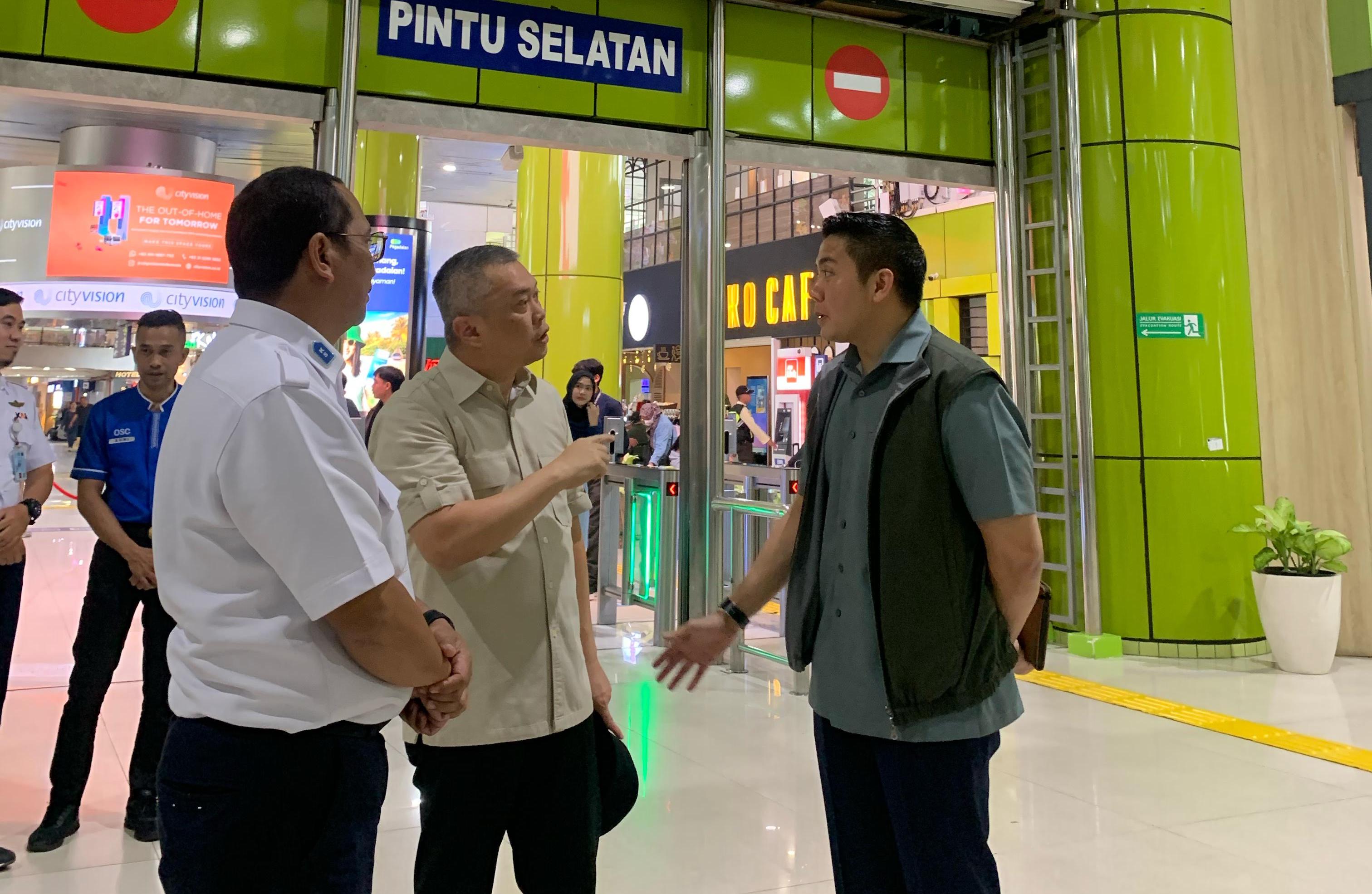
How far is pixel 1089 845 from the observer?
3.00 meters

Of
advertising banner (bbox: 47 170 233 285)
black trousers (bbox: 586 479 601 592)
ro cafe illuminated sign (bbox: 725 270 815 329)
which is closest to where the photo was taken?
black trousers (bbox: 586 479 601 592)

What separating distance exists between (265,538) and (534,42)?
4755 mm

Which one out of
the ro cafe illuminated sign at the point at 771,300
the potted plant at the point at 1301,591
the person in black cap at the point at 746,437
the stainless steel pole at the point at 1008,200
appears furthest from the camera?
the ro cafe illuminated sign at the point at 771,300

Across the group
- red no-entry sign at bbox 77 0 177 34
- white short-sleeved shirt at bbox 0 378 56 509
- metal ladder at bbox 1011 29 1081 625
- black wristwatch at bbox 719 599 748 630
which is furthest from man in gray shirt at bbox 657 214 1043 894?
metal ladder at bbox 1011 29 1081 625

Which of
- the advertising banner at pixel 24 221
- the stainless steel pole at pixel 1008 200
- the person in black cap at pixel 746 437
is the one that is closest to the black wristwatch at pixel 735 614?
the stainless steel pole at pixel 1008 200

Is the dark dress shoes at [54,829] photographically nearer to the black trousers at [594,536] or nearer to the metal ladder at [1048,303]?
the black trousers at [594,536]

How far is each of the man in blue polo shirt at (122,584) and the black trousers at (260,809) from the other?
2120 mm

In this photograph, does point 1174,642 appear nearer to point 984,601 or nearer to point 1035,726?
point 1035,726

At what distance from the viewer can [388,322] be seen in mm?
9453

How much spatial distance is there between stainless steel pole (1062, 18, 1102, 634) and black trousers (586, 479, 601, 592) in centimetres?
324

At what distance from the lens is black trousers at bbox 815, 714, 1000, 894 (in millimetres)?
1555

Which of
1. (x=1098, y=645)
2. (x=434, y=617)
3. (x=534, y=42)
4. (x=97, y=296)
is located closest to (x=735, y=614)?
(x=434, y=617)

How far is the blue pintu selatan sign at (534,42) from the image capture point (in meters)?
4.99

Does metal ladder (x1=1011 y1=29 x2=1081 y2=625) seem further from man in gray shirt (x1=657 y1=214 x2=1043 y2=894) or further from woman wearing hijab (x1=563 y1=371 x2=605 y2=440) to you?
man in gray shirt (x1=657 y1=214 x2=1043 y2=894)
